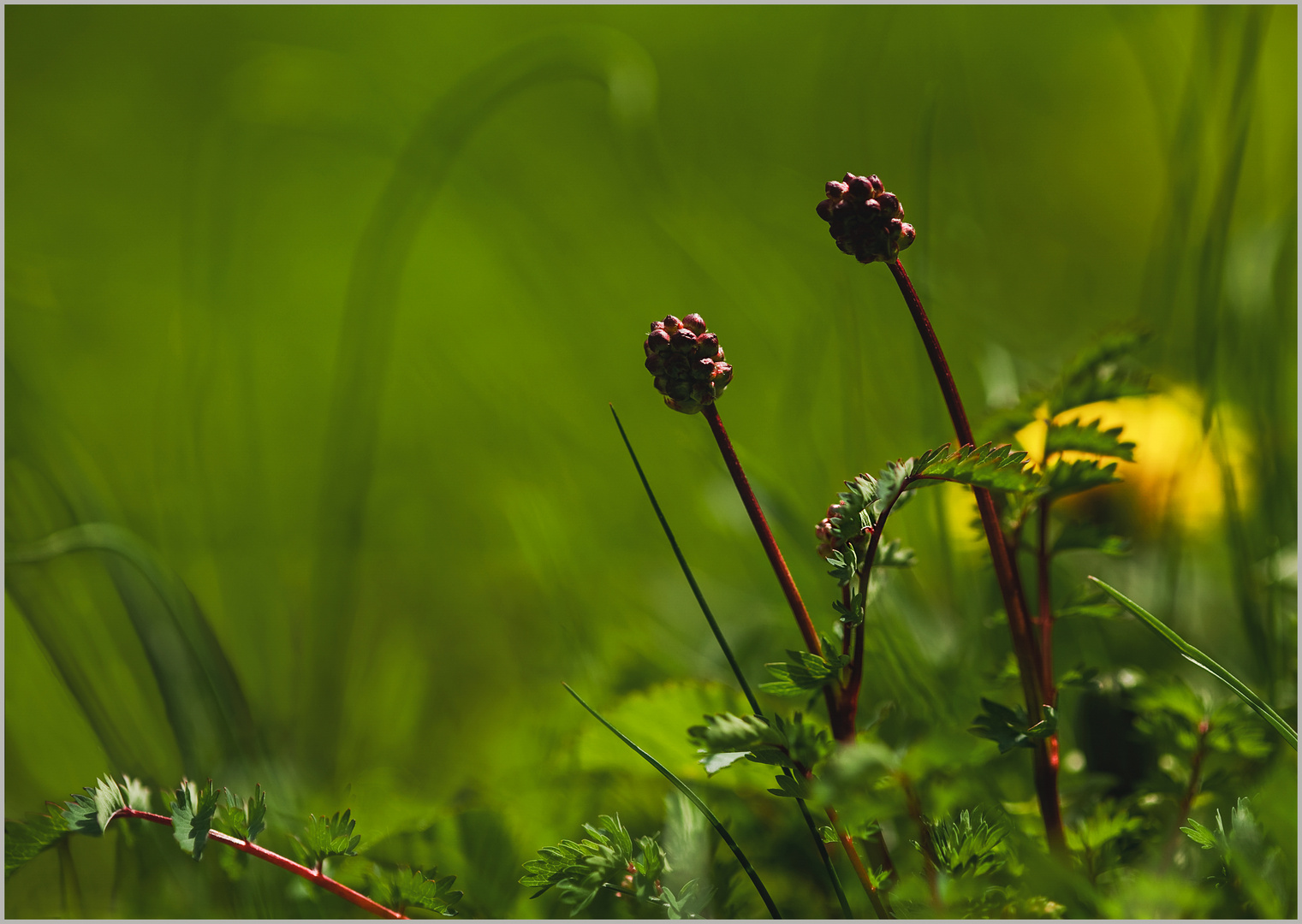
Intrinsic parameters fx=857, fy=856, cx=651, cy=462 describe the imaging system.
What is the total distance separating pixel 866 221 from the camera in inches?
15.2

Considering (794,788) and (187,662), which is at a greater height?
(187,662)

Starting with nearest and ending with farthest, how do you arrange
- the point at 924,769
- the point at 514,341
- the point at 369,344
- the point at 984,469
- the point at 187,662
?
1. the point at 984,469
2. the point at 924,769
3. the point at 187,662
4. the point at 369,344
5. the point at 514,341

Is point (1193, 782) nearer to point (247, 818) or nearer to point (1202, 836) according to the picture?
point (1202, 836)

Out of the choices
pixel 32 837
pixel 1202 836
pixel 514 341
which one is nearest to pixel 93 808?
pixel 32 837

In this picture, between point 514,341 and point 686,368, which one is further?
point 514,341

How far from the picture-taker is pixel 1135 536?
0.82 metres

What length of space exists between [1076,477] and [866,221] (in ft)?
0.65

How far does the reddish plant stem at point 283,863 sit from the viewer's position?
0.42 meters

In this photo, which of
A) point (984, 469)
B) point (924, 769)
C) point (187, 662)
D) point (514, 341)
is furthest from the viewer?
point (514, 341)

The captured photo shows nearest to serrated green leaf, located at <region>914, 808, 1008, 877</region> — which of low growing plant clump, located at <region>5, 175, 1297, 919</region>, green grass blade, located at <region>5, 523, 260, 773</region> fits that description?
low growing plant clump, located at <region>5, 175, 1297, 919</region>

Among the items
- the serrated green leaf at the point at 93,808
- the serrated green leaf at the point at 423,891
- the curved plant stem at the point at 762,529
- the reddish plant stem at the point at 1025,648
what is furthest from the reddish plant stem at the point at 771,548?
the serrated green leaf at the point at 93,808

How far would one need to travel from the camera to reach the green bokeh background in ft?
2.35

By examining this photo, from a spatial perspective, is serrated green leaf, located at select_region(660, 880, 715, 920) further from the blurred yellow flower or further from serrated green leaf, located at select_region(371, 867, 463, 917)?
the blurred yellow flower

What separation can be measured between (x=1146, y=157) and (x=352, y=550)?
152 cm
